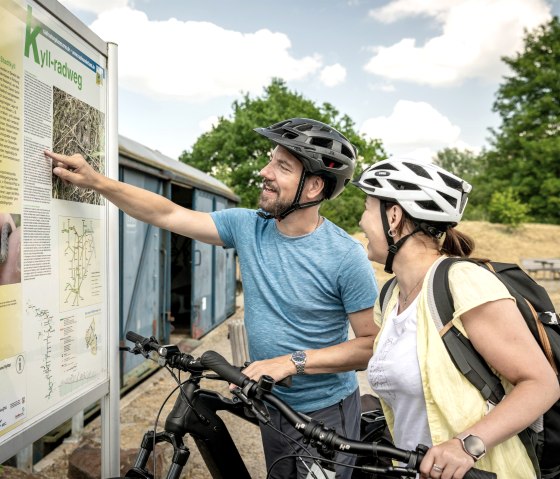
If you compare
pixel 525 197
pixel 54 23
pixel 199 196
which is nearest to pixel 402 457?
pixel 54 23

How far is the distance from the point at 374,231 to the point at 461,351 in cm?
54

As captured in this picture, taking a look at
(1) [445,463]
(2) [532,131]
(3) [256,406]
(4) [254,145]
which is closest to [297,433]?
(3) [256,406]

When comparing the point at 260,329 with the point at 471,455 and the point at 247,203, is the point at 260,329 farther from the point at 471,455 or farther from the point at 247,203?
the point at 247,203

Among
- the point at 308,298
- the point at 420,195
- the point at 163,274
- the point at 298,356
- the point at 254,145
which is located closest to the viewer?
the point at 420,195

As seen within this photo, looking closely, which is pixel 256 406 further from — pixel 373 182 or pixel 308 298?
pixel 373 182

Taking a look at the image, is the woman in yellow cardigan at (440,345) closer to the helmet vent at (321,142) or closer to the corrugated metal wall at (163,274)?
the helmet vent at (321,142)

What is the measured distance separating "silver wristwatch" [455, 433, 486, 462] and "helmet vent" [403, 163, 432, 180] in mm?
911

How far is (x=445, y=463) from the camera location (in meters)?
1.67

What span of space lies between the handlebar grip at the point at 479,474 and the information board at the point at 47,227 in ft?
4.73

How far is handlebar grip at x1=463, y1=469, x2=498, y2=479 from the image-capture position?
63.0 inches

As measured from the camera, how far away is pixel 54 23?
221 cm

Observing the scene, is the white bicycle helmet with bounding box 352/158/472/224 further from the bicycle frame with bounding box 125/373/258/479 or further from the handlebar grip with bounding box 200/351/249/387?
the bicycle frame with bounding box 125/373/258/479

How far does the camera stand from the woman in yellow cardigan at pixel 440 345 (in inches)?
69.0

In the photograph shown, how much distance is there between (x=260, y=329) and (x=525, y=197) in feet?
134
